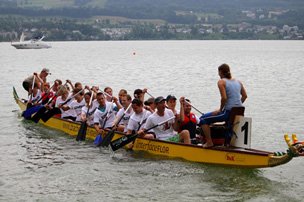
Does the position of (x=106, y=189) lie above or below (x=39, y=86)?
below

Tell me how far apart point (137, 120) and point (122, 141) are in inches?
27.8

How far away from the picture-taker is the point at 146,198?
42.6ft

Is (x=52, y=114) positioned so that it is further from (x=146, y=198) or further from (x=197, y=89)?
(x=197, y=89)

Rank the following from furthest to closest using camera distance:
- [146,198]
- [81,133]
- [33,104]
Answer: [33,104], [81,133], [146,198]

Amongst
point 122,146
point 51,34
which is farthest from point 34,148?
point 51,34

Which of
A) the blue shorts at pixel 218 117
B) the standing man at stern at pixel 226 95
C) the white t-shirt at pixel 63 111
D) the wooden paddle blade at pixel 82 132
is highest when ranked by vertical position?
the standing man at stern at pixel 226 95

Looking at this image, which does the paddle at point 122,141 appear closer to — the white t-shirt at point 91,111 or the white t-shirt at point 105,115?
the white t-shirt at point 105,115

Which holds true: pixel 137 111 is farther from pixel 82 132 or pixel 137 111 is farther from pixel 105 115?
pixel 82 132

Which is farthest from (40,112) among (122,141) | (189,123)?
(189,123)

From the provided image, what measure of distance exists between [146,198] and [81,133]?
621 cm

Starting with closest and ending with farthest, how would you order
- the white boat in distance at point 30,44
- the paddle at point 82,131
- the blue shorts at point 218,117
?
the blue shorts at point 218,117, the paddle at point 82,131, the white boat in distance at point 30,44

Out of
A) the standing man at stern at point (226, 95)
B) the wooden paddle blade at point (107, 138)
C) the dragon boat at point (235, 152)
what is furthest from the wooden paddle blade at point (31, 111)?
the standing man at stern at point (226, 95)

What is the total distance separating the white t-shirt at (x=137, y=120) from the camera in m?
16.1

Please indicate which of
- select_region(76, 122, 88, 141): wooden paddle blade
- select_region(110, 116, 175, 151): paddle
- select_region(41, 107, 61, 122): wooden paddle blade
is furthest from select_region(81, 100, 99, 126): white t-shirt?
select_region(110, 116, 175, 151): paddle
